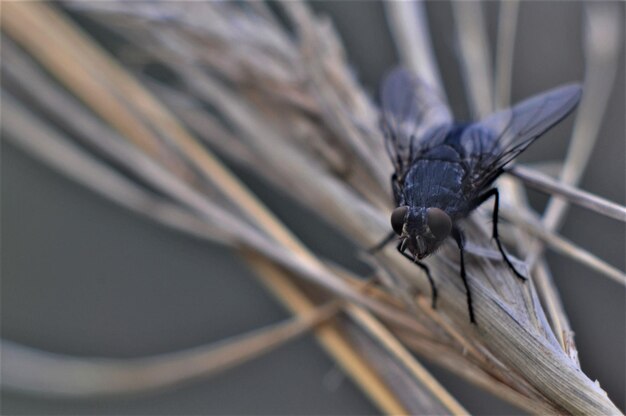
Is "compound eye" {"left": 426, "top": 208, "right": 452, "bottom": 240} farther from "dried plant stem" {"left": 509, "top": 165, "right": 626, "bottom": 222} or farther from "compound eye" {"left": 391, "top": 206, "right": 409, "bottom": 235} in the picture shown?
"dried plant stem" {"left": 509, "top": 165, "right": 626, "bottom": 222}

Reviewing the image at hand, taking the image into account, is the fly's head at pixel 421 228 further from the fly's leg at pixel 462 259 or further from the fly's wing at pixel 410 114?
the fly's wing at pixel 410 114

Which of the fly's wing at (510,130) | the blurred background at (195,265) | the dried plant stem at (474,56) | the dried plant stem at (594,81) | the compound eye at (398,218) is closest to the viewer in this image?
the compound eye at (398,218)

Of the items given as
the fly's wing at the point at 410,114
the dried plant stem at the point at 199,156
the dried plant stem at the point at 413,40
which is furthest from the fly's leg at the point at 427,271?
the dried plant stem at the point at 413,40

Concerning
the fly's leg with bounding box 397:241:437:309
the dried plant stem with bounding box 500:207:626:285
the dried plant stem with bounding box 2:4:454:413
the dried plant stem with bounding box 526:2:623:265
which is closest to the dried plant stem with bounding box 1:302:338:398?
the dried plant stem with bounding box 2:4:454:413

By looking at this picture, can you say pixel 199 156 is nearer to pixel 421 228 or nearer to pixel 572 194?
pixel 421 228

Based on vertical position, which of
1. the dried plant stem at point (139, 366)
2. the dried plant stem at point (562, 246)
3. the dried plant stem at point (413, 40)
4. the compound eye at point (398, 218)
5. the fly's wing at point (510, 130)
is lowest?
the dried plant stem at point (562, 246)

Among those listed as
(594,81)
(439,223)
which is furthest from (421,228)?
(594,81)

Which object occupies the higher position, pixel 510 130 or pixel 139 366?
pixel 139 366
